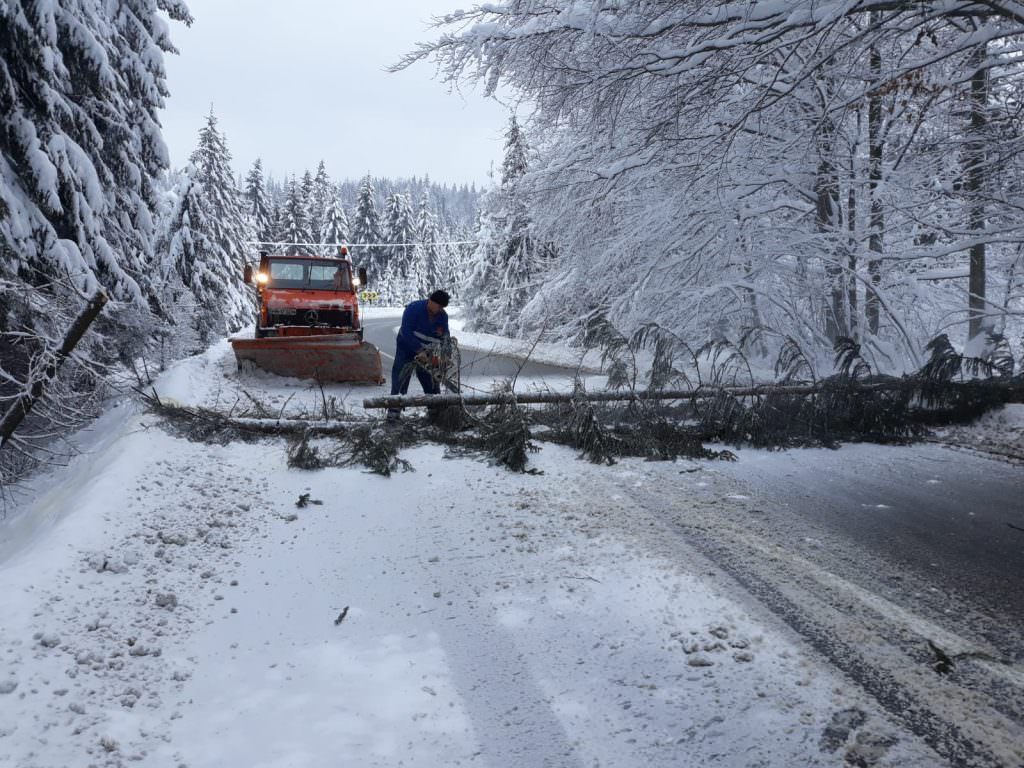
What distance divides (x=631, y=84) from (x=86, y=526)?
225 inches

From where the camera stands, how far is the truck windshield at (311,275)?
13516 millimetres

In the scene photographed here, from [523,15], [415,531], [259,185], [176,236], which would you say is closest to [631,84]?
[523,15]

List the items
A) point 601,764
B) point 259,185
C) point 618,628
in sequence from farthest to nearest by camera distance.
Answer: point 259,185, point 618,628, point 601,764

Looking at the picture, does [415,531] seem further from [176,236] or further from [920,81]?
[176,236]

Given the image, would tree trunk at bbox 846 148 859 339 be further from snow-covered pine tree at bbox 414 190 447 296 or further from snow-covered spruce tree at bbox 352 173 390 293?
snow-covered pine tree at bbox 414 190 447 296

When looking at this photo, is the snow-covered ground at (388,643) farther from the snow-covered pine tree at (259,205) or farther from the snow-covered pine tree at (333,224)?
the snow-covered pine tree at (333,224)

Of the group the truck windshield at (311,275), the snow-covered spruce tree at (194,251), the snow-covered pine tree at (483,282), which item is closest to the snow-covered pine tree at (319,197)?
the snow-covered pine tree at (483,282)

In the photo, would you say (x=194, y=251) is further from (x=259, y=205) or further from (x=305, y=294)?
(x=259, y=205)

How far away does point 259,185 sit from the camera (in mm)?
62906

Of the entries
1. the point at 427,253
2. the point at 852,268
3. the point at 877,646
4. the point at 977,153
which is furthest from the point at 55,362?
the point at 427,253

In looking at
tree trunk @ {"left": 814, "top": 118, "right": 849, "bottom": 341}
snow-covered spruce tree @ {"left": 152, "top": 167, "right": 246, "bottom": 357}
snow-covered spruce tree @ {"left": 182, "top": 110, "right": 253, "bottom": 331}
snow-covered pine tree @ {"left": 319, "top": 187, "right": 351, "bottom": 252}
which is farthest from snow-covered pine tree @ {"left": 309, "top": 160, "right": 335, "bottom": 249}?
tree trunk @ {"left": 814, "top": 118, "right": 849, "bottom": 341}

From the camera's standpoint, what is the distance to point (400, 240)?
73625mm

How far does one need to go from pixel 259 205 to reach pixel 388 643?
68.7 metres

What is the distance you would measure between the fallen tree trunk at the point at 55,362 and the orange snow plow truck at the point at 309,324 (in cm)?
517
